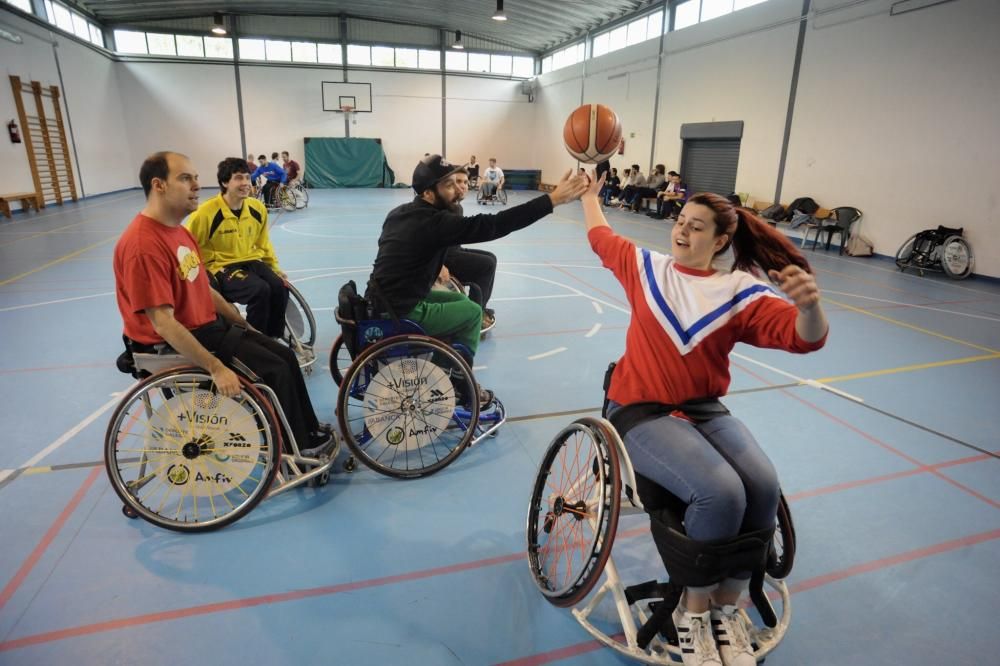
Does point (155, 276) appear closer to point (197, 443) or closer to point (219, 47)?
point (197, 443)

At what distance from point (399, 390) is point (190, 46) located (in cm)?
2112

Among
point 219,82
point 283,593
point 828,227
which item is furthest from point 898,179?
point 219,82

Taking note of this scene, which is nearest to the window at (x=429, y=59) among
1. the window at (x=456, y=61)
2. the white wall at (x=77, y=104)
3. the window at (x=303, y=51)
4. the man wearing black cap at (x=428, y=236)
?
the window at (x=456, y=61)

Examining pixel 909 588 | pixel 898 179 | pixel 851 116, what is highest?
pixel 851 116

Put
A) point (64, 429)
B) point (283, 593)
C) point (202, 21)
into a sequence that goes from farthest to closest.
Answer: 1. point (202, 21)
2. point (64, 429)
3. point (283, 593)

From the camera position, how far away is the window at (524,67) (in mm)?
22094

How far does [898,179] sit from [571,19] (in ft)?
38.5

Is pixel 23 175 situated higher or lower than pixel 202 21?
lower

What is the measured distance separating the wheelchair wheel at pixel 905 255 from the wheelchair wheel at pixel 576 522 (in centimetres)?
788

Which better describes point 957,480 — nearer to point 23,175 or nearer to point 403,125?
point 23,175

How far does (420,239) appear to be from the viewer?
263cm

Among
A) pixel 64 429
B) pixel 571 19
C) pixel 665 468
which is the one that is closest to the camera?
pixel 665 468

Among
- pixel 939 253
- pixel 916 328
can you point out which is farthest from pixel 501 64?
pixel 916 328

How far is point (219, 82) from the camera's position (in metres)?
19.0
